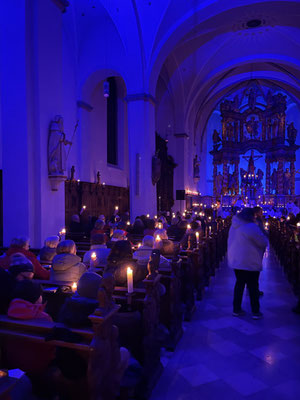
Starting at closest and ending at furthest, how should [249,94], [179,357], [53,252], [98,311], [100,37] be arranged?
[98,311], [179,357], [53,252], [100,37], [249,94]

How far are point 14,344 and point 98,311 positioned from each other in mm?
617

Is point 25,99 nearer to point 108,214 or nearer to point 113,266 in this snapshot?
point 113,266

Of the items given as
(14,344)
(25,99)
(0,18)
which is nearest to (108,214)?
(25,99)

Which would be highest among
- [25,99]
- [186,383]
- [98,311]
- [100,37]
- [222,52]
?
[222,52]

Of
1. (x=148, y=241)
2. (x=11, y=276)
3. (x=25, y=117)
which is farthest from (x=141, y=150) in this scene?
(x=11, y=276)

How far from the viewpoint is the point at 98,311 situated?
186 centimetres

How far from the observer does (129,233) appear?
7.15 metres

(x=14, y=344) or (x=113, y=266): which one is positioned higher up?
(x=113, y=266)

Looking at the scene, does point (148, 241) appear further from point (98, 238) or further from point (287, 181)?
point (287, 181)

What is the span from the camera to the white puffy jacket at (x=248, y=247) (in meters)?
4.32

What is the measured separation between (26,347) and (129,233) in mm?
5206

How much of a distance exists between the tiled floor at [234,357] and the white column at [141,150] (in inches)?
299

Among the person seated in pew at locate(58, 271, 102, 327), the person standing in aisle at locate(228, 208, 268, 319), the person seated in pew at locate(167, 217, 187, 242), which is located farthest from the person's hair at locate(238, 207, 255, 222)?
the person seated in pew at locate(58, 271, 102, 327)

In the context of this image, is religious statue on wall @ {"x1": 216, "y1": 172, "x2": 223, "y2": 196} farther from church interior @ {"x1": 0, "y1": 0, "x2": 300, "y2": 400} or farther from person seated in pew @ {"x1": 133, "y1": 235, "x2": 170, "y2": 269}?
person seated in pew @ {"x1": 133, "y1": 235, "x2": 170, "y2": 269}
